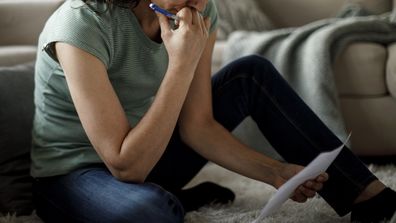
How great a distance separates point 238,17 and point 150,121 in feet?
4.74

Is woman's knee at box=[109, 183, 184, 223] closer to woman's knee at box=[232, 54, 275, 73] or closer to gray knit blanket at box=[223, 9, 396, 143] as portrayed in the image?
woman's knee at box=[232, 54, 275, 73]

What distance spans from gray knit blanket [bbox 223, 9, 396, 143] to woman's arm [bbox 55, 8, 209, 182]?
0.79m

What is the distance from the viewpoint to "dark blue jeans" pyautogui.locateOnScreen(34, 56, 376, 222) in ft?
3.33

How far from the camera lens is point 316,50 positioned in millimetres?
1806

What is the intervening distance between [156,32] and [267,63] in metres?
0.26

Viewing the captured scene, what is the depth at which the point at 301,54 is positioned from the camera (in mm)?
1859

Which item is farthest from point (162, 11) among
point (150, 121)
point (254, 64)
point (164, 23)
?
point (254, 64)

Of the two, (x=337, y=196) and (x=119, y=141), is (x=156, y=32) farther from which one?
(x=337, y=196)

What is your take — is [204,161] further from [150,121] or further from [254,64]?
[150,121]

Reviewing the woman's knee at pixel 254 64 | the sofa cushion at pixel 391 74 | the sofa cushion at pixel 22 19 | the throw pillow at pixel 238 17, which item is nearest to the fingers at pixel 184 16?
the woman's knee at pixel 254 64

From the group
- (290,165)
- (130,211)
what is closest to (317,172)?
(290,165)

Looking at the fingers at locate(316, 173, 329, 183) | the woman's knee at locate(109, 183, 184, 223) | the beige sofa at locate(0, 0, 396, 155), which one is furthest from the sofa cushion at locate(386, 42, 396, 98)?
the woman's knee at locate(109, 183, 184, 223)

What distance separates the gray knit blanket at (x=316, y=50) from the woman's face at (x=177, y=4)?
75cm

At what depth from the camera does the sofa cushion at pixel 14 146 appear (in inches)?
52.6
